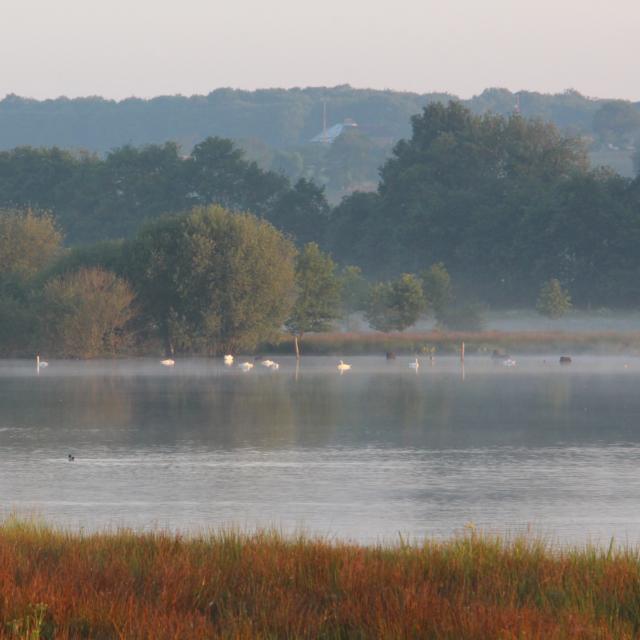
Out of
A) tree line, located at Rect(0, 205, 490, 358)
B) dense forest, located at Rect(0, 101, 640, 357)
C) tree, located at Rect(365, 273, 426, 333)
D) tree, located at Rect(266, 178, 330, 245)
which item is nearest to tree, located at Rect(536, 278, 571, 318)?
dense forest, located at Rect(0, 101, 640, 357)

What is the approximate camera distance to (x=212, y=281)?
89938mm

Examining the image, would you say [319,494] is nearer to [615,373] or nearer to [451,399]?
[451,399]

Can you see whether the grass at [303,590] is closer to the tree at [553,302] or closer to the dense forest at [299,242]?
the dense forest at [299,242]

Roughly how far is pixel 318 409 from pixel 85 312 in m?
38.2

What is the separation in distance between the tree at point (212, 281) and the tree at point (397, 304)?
922 centimetres

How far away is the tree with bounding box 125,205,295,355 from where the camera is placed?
89625 mm

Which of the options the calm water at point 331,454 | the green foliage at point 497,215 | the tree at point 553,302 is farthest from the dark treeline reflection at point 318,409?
the green foliage at point 497,215

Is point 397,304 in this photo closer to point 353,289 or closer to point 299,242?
point 353,289

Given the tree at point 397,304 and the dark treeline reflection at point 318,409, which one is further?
the tree at point 397,304

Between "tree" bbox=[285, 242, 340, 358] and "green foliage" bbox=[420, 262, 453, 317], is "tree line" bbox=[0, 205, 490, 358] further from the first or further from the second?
"green foliage" bbox=[420, 262, 453, 317]

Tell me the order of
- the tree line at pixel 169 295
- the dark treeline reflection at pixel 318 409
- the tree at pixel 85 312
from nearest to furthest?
1. the dark treeline reflection at pixel 318 409
2. the tree at pixel 85 312
3. the tree line at pixel 169 295

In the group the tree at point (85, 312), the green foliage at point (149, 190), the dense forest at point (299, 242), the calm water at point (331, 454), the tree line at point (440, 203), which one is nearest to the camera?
the calm water at point (331, 454)

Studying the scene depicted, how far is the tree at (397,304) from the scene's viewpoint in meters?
97.3

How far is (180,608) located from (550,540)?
9.55 metres
